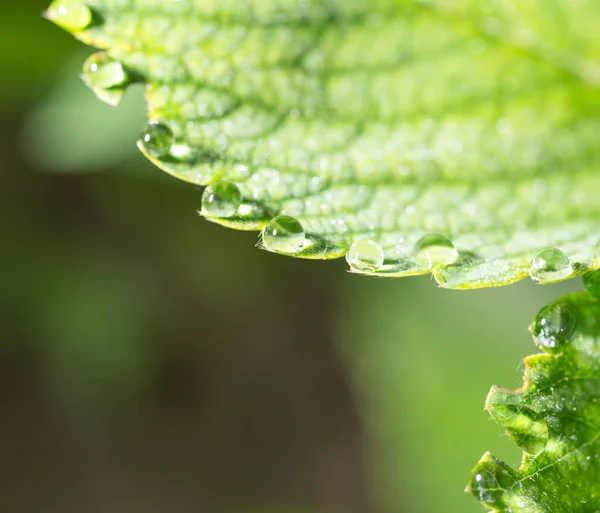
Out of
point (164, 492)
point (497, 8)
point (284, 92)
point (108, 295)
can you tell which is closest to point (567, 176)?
point (497, 8)

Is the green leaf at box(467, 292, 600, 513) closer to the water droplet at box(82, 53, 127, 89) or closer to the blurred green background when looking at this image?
the water droplet at box(82, 53, 127, 89)

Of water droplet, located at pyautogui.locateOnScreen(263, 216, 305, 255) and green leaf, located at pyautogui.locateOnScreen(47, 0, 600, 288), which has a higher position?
green leaf, located at pyautogui.locateOnScreen(47, 0, 600, 288)

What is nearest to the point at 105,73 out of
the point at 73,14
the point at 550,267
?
the point at 73,14

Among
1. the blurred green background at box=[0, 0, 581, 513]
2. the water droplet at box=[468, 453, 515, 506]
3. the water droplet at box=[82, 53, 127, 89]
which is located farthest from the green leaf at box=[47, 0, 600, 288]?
the blurred green background at box=[0, 0, 581, 513]

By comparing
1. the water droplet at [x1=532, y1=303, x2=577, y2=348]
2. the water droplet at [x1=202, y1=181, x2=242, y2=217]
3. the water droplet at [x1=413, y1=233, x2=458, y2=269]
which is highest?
the water droplet at [x1=202, y1=181, x2=242, y2=217]

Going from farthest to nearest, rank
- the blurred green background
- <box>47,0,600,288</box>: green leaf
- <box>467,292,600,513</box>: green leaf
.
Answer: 1. the blurred green background
2. <box>47,0,600,288</box>: green leaf
3. <box>467,292,600,513</box>: green leaf

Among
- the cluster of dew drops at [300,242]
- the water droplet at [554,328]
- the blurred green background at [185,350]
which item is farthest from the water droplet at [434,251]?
the blurred green background at [185,350]
